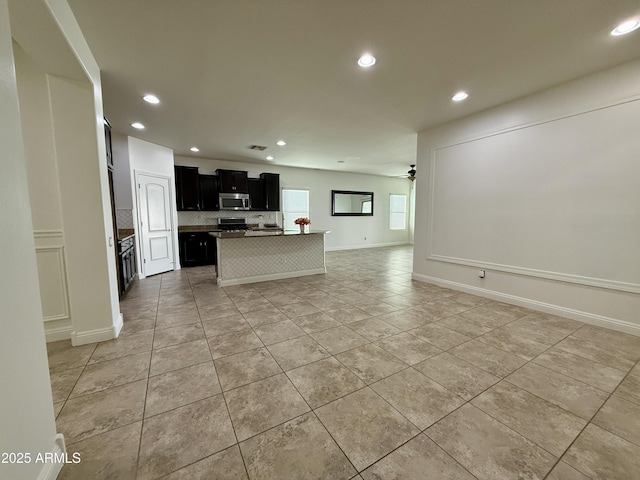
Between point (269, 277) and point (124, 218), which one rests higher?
point (124, 218)

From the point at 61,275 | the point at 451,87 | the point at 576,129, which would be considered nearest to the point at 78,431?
the point at 61,275

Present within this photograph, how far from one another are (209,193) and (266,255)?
2748mm

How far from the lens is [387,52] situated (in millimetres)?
2324

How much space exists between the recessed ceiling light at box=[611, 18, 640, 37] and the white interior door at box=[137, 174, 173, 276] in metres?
6.59

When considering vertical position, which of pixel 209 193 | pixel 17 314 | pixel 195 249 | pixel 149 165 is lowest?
pixel 195 249

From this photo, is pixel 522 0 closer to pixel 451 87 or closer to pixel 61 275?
pixel 451 87

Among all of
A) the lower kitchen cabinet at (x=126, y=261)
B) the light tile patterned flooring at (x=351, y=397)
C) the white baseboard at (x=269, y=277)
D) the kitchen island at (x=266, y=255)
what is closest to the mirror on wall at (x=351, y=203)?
the kitchen island at (x=266, y=255)

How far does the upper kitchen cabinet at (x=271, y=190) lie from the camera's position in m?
7.08

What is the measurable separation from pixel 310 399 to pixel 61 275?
273 cm

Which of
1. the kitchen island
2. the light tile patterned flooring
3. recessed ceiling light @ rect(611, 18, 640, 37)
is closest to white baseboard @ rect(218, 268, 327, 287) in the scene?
the kitchen island

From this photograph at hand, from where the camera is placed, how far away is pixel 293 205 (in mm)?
7867

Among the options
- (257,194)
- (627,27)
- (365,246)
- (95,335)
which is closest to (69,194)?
(95,335)

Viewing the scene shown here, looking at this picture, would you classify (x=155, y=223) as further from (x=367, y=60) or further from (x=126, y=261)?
(x=367, y=60)

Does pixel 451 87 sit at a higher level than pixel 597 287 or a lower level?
higher
